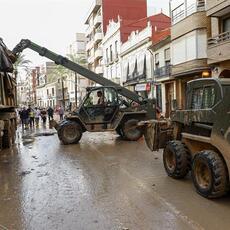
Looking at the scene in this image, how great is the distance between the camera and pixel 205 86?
24.2 feet

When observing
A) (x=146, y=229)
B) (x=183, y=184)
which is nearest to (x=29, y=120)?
(x=183, y=184)

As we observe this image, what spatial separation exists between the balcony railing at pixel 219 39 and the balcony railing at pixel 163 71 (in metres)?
7.06

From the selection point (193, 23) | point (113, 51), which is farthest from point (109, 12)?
point (193, 23)

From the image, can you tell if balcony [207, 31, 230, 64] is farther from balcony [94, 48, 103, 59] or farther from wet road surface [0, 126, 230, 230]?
balcony [94, 48, 103, 59]

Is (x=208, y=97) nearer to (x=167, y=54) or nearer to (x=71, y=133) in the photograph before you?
(x=71, y=133)

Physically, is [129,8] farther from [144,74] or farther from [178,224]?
[178,224]

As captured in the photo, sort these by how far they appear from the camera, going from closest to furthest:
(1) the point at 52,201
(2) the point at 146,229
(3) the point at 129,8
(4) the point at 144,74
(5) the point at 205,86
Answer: (2) the point at 146,229, (1) the point at 52,201, (5) the point at 205,86, (4) the point at 144,74, (3) the point at 129,8

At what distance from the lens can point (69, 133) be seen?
51.1 feet

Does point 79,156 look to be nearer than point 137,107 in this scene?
Yes

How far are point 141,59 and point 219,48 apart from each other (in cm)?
1696

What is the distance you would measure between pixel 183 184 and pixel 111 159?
153 inches

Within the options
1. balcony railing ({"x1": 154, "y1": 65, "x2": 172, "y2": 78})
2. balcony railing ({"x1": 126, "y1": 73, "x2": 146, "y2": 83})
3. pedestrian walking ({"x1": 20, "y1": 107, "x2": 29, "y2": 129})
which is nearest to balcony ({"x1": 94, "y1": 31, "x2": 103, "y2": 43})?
balcony railing ({"x1": 126, "y1": 73, "x2": 146, "y2": 83})

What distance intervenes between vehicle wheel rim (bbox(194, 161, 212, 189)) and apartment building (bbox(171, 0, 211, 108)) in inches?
684

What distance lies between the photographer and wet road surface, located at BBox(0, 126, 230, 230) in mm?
5461
